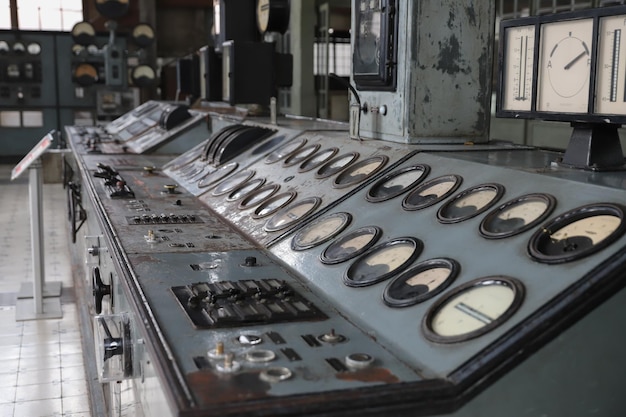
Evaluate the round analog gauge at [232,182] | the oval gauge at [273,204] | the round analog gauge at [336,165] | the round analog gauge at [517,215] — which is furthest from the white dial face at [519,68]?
the round analog gauge at [232,182]

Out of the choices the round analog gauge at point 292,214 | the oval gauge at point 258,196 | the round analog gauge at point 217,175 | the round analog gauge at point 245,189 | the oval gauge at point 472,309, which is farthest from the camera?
the round analog gauge at point 217,175

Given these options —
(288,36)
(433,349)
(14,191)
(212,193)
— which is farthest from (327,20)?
(433,349)

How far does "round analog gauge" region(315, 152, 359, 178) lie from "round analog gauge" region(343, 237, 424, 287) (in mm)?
815

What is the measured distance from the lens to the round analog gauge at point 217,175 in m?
3.76

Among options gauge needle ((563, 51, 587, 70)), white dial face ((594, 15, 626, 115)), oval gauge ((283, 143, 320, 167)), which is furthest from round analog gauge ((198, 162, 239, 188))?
white dial face ((594, 15, 626, 115))

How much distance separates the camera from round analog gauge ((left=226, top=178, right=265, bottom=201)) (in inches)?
125

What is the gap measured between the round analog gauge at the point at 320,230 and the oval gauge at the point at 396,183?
120 millimetres

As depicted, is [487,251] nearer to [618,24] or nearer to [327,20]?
[618,24]

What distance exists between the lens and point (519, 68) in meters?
2.04

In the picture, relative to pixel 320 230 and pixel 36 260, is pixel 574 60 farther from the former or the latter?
pixel 36 260

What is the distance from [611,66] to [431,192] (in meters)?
0.63


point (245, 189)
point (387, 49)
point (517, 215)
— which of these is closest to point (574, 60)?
point (517, 215)

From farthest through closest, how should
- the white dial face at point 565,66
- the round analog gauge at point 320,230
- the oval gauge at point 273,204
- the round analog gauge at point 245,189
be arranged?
the round analog gauge at point 245,189 → the oval gauge at point 273,204 → the round analog gauge at point 320,230 → the white dial face at point 565,66

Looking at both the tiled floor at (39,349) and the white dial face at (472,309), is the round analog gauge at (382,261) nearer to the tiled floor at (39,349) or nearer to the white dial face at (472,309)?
the white dial face at (472,309)
